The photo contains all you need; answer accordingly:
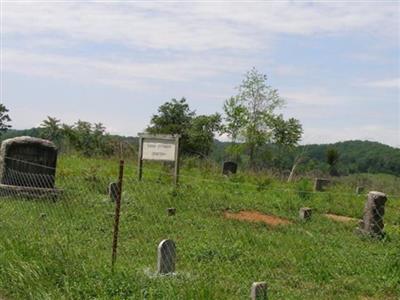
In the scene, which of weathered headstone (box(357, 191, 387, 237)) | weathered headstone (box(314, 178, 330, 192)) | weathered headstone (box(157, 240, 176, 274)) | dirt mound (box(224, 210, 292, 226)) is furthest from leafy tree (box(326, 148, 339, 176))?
weathered headstone (box(157, 240, 176, 274))

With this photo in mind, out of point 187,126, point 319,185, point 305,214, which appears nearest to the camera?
point 305,214

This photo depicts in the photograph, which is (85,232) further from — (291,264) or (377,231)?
(377,231)

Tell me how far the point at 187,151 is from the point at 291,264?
35.1m

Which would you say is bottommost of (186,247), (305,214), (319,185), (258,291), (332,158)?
(186,247)

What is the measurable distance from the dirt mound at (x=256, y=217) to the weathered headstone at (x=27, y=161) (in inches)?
182

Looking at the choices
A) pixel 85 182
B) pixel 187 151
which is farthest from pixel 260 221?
pixel 187 151

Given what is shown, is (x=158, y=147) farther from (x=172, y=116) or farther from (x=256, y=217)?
(x=172, y=116)

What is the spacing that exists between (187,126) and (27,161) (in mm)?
35722

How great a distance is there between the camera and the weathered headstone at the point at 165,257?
275 inches

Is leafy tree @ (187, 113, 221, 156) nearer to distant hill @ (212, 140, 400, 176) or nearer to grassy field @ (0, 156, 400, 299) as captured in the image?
distant hill @ (212, 140, 400, 176)

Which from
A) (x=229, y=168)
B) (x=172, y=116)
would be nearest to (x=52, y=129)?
(x=172, y=116)

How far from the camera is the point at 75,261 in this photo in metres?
6.96

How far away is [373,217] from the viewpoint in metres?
13.7

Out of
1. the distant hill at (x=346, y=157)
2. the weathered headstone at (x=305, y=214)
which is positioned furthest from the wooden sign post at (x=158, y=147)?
the distant hill at (x=346, y=157)
